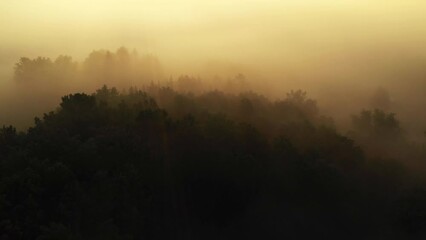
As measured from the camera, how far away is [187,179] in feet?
101

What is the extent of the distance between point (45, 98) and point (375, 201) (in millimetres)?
33897

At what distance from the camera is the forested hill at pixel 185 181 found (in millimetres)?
25484

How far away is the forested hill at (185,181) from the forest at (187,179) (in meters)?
0.05

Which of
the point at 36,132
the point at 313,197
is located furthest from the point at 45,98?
the point at 313,197

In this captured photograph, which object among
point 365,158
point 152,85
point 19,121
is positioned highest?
point 152,85

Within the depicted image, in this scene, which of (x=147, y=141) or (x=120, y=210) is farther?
(x=147, y=141)

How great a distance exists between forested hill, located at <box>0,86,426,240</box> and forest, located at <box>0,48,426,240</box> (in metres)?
0.05

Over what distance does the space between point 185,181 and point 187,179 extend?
0.16 meters

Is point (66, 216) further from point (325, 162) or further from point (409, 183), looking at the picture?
point (409, 183)

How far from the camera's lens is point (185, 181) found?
30.6 meters

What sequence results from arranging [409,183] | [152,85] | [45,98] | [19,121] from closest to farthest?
[409,183], [19,121], [152,85], [45,98]

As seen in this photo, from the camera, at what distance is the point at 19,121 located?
47.9m

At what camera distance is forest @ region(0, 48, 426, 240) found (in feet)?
83.8

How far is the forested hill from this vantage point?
2548 centimetres
